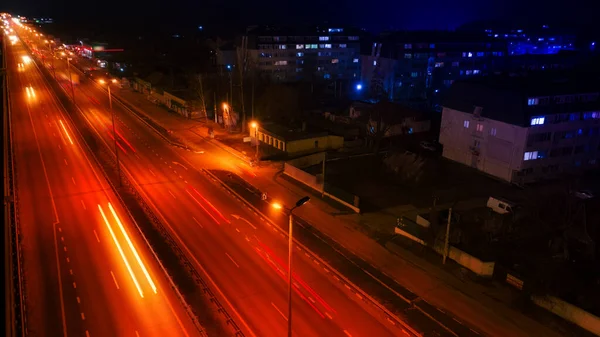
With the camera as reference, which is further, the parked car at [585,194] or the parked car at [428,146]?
the parked car at [428,146]

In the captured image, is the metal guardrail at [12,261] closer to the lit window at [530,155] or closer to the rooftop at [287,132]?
the rooftop at [287,132]

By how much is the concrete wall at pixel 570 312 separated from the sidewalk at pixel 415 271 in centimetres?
97

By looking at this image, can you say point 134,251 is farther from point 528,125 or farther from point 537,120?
point 537,120

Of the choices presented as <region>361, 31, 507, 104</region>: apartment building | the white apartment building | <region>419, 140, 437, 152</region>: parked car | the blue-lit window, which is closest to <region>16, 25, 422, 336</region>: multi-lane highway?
the white apartment building

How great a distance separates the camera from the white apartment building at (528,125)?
3891 cm

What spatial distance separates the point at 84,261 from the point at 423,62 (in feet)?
239

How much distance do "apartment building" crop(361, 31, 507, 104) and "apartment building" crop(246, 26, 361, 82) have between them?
11.7 meters

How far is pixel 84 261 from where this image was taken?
986 inches

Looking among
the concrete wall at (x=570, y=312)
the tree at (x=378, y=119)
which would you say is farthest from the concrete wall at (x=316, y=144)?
the concrete wall at (x=570, y=312)

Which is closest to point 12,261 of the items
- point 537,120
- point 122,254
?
point 122,254

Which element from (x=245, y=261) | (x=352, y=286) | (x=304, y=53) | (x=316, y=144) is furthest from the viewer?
(x=304, y=53)

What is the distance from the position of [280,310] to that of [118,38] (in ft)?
525

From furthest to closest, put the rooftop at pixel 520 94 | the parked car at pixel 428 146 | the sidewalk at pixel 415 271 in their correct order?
the parked car at pixel 428 146
the rooftop at pixel 520 94
the sidewalk at pixel 415 271

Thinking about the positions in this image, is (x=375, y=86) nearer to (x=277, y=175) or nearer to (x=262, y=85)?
(x=262, y=85)
